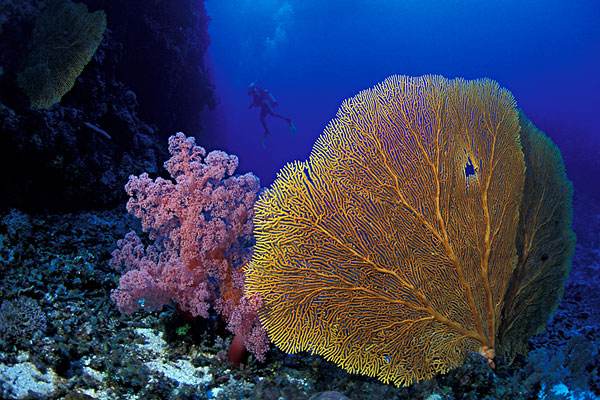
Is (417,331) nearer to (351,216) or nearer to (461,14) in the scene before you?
(351,216)

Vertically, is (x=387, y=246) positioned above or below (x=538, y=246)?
below

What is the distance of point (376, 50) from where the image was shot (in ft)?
287

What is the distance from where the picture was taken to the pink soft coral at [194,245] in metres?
3.56

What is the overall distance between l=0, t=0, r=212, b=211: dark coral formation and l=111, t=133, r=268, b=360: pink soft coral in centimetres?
296

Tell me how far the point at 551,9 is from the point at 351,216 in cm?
9184

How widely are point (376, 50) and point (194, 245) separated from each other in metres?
95.0

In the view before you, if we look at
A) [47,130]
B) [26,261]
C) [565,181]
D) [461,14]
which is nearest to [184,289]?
[26,261]

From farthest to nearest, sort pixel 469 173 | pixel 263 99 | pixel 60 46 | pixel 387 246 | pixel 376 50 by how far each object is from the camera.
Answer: pixel 376 50 < pixel 263 99 < pixel 60 46 < pixel 469 173 < pixel 387 246

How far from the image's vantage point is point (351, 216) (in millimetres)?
3268

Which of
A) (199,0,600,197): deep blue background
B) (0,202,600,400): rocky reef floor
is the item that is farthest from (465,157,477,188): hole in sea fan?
(199,0,600,197): deep blue background

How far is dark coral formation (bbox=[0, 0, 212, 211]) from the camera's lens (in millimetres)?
5570

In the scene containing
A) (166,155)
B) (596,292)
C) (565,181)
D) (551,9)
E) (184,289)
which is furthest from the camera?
(551,9)

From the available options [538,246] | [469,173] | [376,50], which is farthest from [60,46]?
[376,50]

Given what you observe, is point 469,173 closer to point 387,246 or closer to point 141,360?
point 387,246
